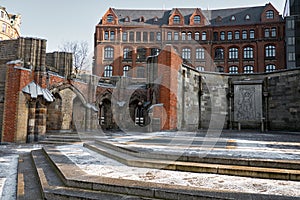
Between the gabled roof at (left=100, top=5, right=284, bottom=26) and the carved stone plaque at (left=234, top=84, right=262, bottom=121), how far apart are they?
94.4 feet

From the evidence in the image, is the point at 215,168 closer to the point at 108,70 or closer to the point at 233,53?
Result: the point at 108,70

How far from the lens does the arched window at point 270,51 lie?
3950 cm

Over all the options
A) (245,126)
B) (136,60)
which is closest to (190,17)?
(136,60)

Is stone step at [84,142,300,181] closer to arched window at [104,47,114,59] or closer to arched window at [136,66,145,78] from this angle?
arched window at [136,66,145,78]

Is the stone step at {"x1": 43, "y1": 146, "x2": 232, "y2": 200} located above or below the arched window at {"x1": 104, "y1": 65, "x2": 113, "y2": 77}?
below

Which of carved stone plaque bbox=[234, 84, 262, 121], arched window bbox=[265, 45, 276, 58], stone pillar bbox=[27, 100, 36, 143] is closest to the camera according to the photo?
stone pillar bbox=[27, 100, 36, 143]

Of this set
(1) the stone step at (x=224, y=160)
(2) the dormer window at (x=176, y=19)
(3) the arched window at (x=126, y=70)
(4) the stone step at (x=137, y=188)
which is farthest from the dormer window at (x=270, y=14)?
(4) the stone step at (x=137, y=188)

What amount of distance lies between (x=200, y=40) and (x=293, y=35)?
552 inches

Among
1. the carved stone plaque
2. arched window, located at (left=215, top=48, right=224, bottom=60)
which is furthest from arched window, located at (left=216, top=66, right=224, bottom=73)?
the carved stone plaque

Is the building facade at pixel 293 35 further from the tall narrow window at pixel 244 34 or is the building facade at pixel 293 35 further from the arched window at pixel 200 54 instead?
the arched window at pixel 200 54

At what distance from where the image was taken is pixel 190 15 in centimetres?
4562

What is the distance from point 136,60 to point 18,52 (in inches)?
1197

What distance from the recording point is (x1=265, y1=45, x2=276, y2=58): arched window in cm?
3950

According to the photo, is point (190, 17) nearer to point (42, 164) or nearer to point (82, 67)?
point (82, 67)
